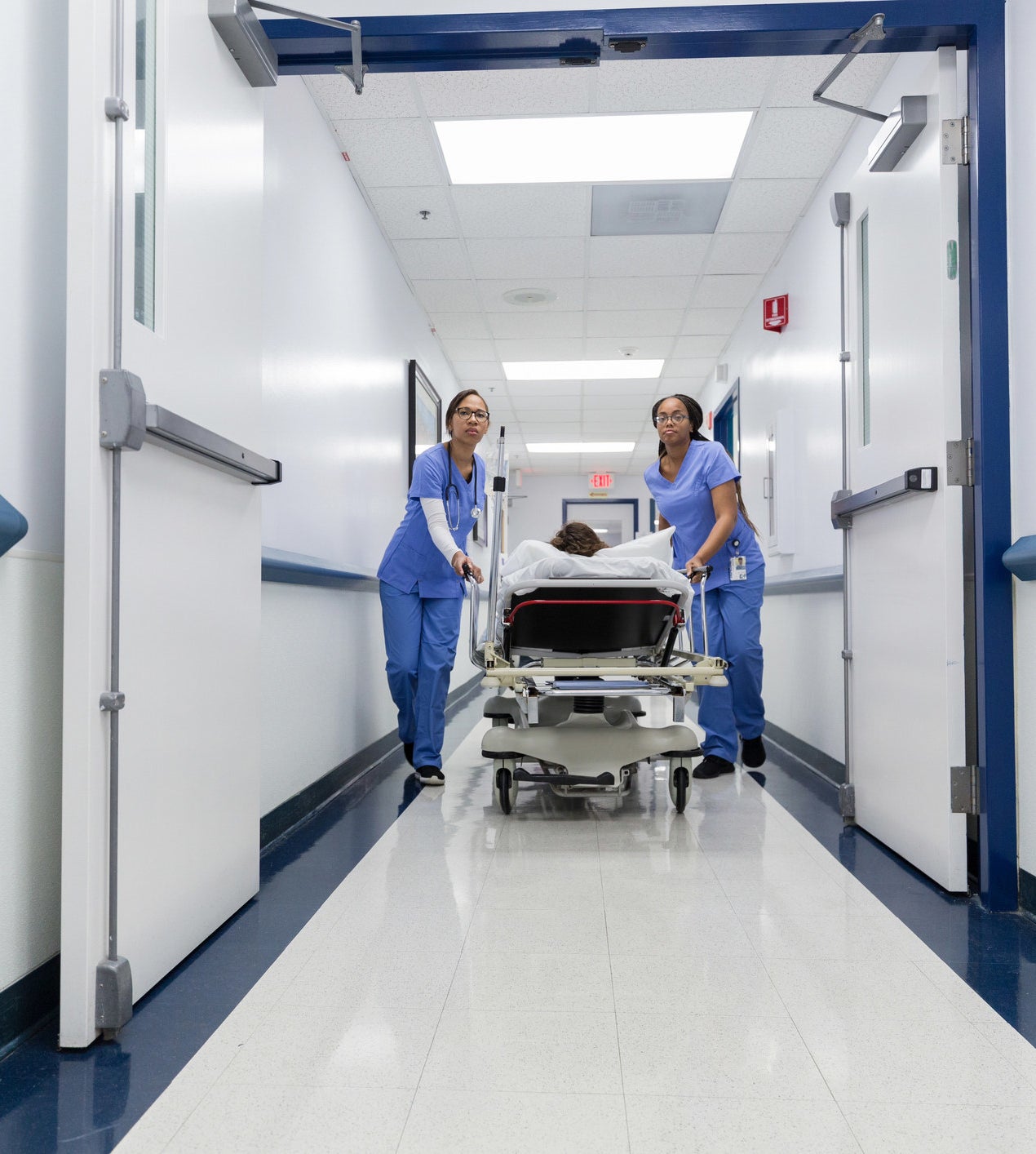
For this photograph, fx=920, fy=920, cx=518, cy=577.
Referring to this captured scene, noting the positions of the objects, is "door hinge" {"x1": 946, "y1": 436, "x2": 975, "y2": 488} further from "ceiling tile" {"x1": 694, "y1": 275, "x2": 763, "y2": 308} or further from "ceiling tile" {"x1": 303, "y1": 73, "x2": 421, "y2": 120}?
"ceiling tile" {"x1": 694, "y1": 275, "x2": 763, "y2": 308}

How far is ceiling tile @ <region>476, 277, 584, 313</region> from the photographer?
17.1ft

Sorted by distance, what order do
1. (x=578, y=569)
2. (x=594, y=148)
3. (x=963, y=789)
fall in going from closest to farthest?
1. (x=963, y=789)
2. (x=578, y=569)
3. (x=594, y=148)

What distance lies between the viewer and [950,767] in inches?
81.4

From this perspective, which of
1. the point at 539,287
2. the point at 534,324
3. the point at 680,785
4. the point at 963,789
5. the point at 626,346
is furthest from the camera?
the point at 626,346

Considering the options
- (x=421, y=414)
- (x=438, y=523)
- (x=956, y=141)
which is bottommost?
(x=438, y=523)

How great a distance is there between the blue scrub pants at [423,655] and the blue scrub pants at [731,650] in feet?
3.13

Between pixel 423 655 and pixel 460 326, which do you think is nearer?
pixel 423 655

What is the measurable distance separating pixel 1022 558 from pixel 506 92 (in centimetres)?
246

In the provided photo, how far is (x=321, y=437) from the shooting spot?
10.8 feet

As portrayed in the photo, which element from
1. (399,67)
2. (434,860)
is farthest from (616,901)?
(399,67)

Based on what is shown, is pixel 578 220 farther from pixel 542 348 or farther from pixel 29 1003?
pixel 29 1003

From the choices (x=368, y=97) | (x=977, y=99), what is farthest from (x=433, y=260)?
(x=977, y=99)

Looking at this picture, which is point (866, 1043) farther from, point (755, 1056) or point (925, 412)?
point (925, 412)

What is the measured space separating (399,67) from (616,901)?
2010 millimetres
